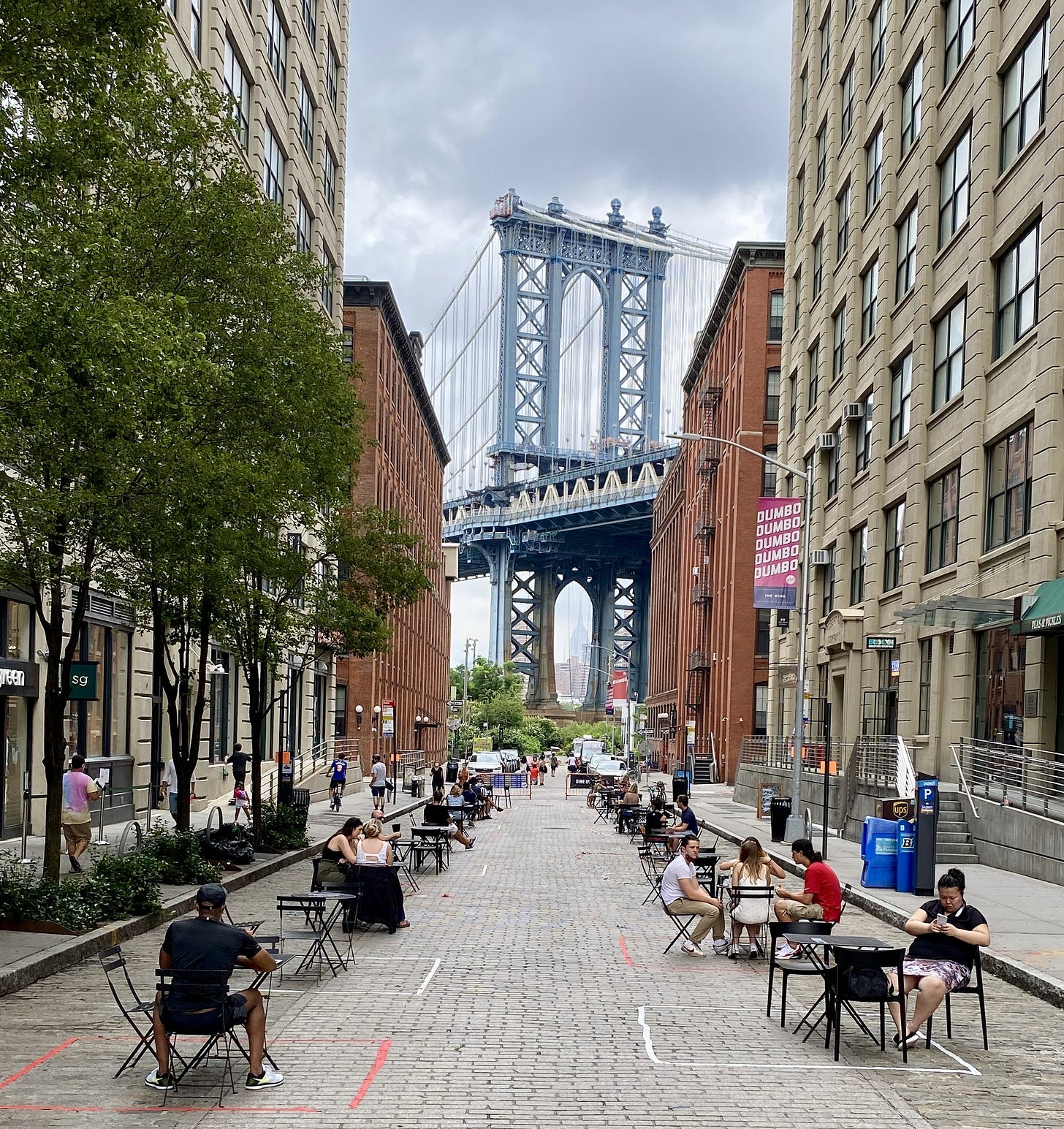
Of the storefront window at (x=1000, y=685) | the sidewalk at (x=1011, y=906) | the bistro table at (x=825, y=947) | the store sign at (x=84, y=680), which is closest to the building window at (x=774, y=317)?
the sidewalk at (x=1011, y=906)

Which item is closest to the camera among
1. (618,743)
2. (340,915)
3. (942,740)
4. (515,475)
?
(340,915)

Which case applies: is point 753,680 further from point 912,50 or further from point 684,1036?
point 684,1036

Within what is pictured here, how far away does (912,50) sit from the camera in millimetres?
38500

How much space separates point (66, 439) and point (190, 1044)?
6.90m

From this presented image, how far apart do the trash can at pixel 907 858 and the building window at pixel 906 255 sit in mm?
19133

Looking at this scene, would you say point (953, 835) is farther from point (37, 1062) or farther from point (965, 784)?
point (37, 1062)

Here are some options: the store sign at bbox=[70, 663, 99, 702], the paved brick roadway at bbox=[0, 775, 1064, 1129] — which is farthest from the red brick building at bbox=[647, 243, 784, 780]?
the paved brick roadway at bbox=[0, 775, 1064, 1129]

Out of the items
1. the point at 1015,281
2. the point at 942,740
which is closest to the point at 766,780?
the point at 942,740

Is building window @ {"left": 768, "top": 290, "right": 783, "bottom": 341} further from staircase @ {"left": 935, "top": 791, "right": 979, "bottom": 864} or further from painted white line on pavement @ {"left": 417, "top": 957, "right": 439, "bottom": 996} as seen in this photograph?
painted white line on pavement @ {"left": 417, "top": 957, "right": 439, "bottom": 996}

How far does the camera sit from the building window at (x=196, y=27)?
3431cm

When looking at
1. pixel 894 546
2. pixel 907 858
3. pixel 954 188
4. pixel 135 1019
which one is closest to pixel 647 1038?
pixel 135 1019

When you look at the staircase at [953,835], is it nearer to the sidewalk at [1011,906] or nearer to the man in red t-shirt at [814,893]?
the sidewalk at [1011,906]

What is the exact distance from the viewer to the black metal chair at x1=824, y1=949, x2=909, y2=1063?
10.8 meters

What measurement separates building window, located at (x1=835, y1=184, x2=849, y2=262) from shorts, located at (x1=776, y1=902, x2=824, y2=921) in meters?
34.5
